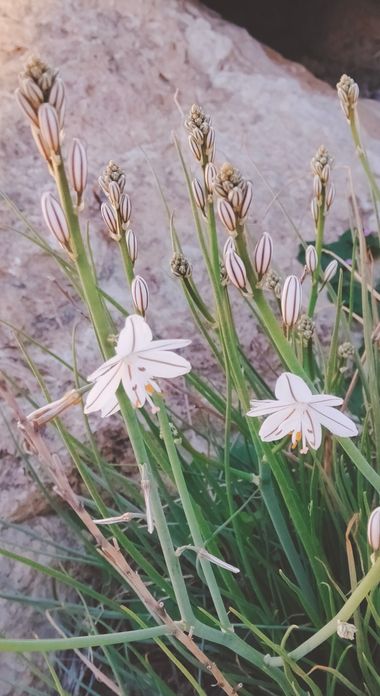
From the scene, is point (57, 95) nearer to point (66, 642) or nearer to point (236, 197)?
point (236, 197)

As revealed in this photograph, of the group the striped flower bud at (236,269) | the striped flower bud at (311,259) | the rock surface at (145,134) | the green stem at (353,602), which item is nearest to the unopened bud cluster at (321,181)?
the striped flower bud at (311,259)

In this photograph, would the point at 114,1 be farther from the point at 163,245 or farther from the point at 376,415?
the point at 376,415

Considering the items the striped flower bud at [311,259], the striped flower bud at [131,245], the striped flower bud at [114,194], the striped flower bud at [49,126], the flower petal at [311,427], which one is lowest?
the flower petal at [311,427]

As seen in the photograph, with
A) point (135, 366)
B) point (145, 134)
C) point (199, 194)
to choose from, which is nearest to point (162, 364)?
point (135, 366)

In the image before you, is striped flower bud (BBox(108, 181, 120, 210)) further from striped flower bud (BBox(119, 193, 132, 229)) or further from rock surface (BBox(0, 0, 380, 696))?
rock surface (BBox(0, 0, 380, 696))

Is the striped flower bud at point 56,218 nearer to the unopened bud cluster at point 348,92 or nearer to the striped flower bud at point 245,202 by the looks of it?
the striped flower bud at point 245,202

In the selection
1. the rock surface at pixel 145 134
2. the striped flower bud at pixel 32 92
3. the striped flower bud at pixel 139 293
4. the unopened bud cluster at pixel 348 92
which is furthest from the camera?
the rock surface at pixel 145 134

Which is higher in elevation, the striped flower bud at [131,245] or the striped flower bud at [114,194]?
the striped flower bud at [114,194]

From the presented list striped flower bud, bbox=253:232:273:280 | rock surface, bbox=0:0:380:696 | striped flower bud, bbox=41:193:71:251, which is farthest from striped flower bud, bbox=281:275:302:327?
rock surface, bbox=0:0:380:696
